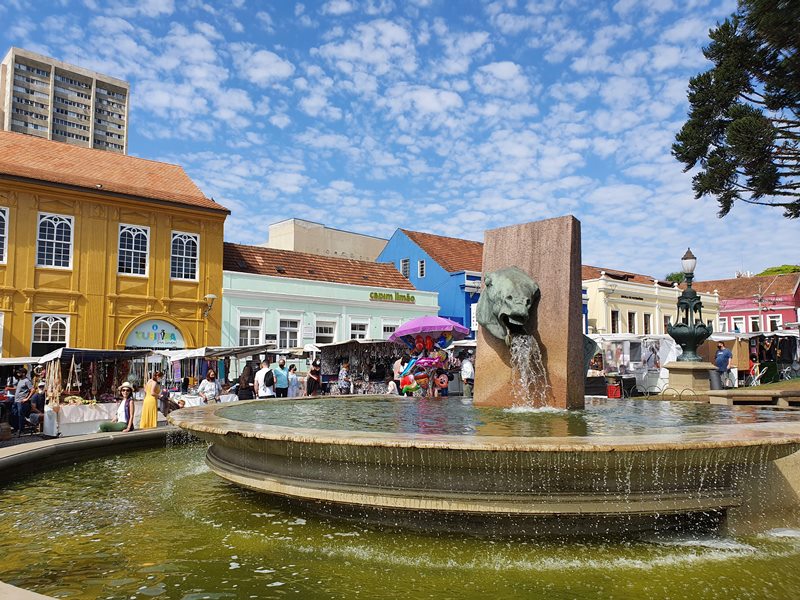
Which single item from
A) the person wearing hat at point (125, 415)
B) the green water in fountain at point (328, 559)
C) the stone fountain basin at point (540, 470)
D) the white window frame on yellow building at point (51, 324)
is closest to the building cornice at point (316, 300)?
the white window frame on yellow building at point (51, 324)

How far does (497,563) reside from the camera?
410cm

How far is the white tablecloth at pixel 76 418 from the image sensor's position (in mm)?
13289

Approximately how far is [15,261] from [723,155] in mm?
24669

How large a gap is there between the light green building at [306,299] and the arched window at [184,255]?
151cm

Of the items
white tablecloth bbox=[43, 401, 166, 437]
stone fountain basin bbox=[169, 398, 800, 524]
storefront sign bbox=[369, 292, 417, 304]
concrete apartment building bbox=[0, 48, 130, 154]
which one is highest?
concrete apartment building bbox=[0, 48, 130, 154]

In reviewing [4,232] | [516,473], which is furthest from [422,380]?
[4,232]

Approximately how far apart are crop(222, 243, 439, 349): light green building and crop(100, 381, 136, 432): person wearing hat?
14.6 meters

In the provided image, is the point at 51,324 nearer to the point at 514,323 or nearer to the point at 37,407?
the point at 37,407

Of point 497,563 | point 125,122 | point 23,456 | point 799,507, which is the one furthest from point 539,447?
point 125,122

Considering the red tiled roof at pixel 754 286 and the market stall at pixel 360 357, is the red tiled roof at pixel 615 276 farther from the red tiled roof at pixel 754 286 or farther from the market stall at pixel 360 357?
the market stall at pixel 360 357

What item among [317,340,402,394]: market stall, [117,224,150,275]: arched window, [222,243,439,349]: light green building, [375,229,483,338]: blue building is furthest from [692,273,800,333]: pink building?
[117,224,150,275]: arched window

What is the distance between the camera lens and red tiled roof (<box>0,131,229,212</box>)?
23906mm

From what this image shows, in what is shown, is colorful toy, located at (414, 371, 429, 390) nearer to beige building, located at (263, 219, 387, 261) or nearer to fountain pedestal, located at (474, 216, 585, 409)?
fountain pedestal, located at (474, 216, 585, 409)

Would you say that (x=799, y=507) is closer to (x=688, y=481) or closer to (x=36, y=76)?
(x=688, y=481)
